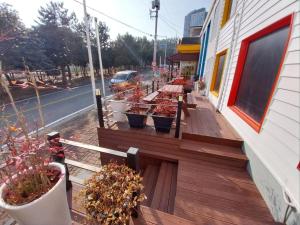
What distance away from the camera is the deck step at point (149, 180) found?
8.23ft

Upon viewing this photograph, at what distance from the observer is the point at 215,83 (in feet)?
18.1

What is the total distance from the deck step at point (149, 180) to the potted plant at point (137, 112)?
968 mm

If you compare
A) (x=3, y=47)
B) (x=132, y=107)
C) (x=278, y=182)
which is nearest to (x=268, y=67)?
(x=278, y=182)

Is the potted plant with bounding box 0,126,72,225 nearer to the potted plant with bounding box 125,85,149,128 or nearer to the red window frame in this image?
the potted plant with bounding box 125,85,149,128

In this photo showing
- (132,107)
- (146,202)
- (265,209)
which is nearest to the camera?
(265,209)

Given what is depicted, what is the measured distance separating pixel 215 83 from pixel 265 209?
445cm

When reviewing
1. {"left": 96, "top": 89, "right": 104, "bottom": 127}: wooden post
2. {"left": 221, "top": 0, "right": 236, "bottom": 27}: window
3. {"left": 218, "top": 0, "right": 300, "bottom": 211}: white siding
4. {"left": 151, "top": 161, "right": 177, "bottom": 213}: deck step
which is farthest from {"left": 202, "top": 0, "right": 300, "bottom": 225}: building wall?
{"left": 96, "top": 89, "right": 104, "bottom": 127}: wooden post

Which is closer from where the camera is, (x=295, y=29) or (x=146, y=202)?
(x=295, y=29)

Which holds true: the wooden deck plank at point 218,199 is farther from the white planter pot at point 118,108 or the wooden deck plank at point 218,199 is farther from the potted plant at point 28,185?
the white planter pot at point 118,108

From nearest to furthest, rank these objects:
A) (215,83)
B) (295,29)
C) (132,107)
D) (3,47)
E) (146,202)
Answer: (295,29) < (146,202) < (132,107) < (215,83) < (3,47)

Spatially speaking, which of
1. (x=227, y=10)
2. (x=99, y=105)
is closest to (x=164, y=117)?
(x=99, y=105)

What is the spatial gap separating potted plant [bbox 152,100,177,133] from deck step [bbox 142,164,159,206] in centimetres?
85

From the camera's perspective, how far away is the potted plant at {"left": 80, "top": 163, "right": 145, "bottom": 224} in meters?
1.26

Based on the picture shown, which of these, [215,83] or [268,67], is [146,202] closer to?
[268,67]
